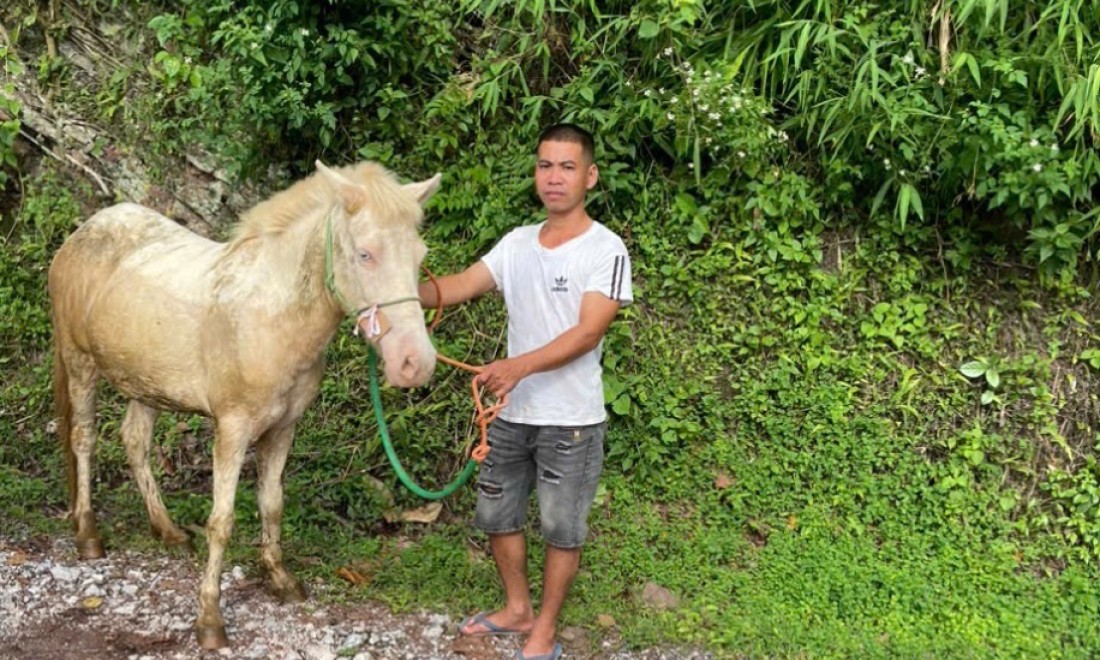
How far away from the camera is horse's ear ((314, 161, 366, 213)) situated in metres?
3.12

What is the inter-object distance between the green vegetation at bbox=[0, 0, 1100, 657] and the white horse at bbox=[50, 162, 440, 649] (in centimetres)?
82

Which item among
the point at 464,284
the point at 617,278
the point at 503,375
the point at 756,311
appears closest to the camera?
the point at 503,375

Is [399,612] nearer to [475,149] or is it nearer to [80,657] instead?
[80,657]

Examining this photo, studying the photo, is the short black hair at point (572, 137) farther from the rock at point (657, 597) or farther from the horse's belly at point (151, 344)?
the rock at point (657, 597)

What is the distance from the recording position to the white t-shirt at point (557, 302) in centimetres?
341

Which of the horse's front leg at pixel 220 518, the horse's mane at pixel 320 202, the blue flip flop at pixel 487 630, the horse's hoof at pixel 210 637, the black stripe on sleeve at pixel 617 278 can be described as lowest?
the blue flip flop at pixel 487 630

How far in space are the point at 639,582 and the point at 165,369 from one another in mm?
2431

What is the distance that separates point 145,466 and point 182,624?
1006 millimetres

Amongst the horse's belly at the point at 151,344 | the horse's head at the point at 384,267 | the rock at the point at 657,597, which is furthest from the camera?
the rock at the point at 657,597

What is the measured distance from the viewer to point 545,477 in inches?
143

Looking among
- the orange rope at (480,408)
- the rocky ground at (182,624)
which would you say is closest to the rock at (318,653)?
the rocky ground at (182,624)

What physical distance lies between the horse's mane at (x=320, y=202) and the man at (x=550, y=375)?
51 cm

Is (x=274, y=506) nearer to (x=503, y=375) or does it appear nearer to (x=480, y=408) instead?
(x=480, y=408)

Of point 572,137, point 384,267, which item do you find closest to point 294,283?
point 384,267
